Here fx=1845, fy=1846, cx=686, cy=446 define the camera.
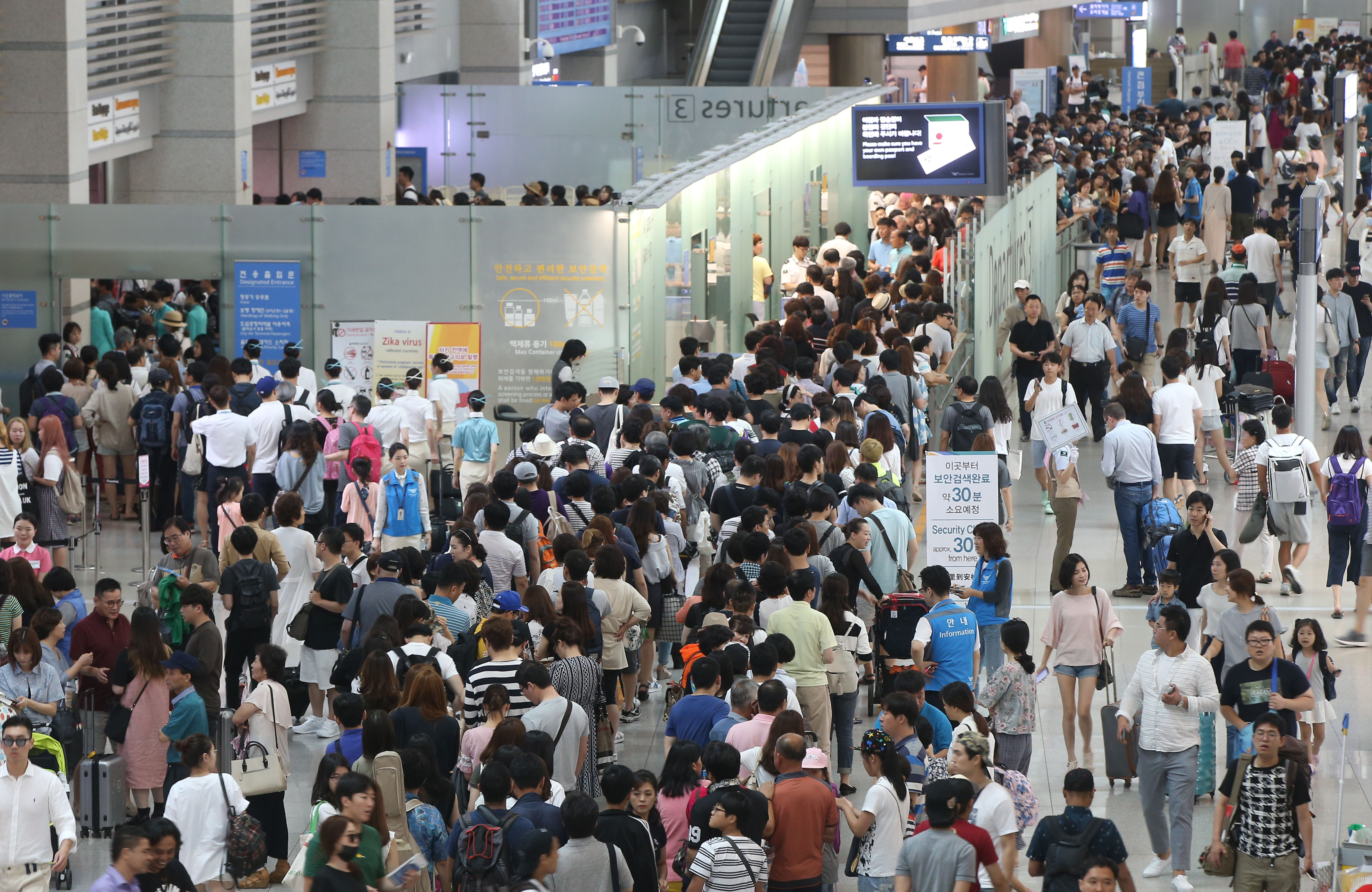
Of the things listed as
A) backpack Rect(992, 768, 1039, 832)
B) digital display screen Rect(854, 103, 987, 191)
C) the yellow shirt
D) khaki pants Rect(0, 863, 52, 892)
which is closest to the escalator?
the yellow shirt

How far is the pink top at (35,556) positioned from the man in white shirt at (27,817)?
9.68ft

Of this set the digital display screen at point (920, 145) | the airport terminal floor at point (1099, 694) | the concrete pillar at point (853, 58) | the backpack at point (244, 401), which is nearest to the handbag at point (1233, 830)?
the airport terminal floor at point (1099, 694)

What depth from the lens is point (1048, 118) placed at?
35.7m

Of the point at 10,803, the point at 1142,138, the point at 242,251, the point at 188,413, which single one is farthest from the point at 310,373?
the point at 1142,138

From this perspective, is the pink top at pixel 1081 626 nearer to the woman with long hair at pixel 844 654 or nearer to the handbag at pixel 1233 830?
the woman with long hair at pixel 844 654

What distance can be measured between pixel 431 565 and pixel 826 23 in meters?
29.5

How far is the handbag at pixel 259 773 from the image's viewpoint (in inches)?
317

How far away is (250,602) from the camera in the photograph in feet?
33.1

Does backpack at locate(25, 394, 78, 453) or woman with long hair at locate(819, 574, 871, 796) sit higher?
backpack at locate(25, 394, 78, 453)

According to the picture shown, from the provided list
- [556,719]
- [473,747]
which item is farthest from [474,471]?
[473,747]

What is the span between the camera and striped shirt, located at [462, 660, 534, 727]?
320 inches

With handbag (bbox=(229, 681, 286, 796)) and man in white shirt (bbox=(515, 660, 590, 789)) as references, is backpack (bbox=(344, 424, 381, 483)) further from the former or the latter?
man in white shirt (bbox=(515, 660, 590, 789))

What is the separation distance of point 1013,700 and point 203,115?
15.0 metres

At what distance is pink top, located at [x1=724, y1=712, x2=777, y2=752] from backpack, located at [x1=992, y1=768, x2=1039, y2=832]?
0.96 m
